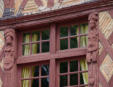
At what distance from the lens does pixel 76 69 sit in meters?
11.3

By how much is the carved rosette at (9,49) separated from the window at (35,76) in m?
0.30

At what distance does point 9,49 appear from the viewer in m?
12.0

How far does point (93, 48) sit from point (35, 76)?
1.45 metres

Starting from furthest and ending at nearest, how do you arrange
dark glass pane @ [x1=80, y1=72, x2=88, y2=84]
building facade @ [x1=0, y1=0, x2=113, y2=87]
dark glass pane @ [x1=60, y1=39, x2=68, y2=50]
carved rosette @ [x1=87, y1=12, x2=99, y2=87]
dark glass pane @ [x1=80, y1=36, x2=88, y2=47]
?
dark glass pane @ [x1=60, y1=39, x2=68, y2=50], dark glass pane @ [x1=80, y1=36, x2=88, y2=47], dark glass pane @ [x1=80, y1=72, x2=88, y2=84], building facade @ [x1=0, y1=0, x2=113, y2=87], carved rosette @ [x1=87, y1=12, x2=99, y2=87]

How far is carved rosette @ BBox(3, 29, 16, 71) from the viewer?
11922 millimetres

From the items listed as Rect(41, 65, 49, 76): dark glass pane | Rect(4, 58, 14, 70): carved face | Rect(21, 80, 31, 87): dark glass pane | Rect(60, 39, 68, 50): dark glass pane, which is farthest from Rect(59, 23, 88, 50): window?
Rect(4, 58, 14, 70): carved face

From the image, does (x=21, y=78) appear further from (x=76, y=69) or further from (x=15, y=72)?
(x=76, y=69)

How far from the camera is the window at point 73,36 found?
11438mm

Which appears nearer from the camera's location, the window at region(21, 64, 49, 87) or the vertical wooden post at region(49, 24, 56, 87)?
the vertical wooden post at region(49, 24, 56, 87)

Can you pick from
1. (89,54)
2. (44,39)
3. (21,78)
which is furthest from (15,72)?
(89,54)

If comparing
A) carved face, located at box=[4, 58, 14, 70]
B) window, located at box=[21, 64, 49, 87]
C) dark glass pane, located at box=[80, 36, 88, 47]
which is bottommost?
window, located at box=[21, 64, 49, 87]

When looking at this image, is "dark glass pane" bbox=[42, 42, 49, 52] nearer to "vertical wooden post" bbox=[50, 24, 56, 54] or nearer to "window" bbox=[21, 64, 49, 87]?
"vertical wooden post" bbox=[50, 24, 56, 54]

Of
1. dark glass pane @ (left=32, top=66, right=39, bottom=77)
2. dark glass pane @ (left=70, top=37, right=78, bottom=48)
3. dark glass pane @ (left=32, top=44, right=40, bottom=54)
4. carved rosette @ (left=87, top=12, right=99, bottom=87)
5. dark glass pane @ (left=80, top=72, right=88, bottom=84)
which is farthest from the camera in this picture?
dark glass pane @ (left=32, top=44, right=40, bottom=54)

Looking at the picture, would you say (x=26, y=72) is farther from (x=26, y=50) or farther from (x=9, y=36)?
(x=9, y=36)
